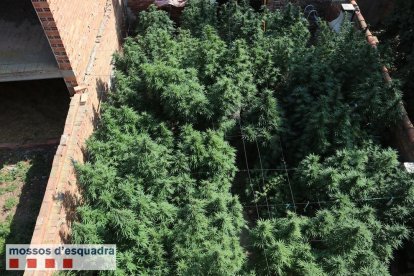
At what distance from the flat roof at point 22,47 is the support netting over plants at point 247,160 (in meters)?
1.56

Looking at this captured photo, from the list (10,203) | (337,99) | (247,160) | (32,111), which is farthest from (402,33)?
(10,203)

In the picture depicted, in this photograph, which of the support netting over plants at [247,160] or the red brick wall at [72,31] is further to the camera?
the red brick wall at [72,31]

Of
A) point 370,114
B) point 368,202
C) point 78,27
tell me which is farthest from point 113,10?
point 368,202

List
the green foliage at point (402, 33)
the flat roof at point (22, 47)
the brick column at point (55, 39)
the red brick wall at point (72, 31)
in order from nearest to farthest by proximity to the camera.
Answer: the brick column at point (55, 39) → the red brick wall at point (72, 31) → the flat roof at point (22, 47) → the green foliage at point (402, 33)

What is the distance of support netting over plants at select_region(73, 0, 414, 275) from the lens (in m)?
5.30

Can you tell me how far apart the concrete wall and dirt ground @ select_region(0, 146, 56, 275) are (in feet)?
4.52

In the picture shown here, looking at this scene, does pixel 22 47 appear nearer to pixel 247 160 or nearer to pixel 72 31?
pixel 72 31

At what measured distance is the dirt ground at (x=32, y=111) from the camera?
8.35 meters

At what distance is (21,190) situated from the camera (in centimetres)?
742

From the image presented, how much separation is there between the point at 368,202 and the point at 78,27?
248 inches

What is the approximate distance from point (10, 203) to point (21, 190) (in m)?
0.34

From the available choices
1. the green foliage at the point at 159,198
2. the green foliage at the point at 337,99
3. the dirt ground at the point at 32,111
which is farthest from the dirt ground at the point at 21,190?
the green foliage at the point at 337,99

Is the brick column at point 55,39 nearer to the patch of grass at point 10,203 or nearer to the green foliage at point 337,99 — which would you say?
the patch of grass at point 10,203

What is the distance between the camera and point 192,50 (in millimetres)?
7594
